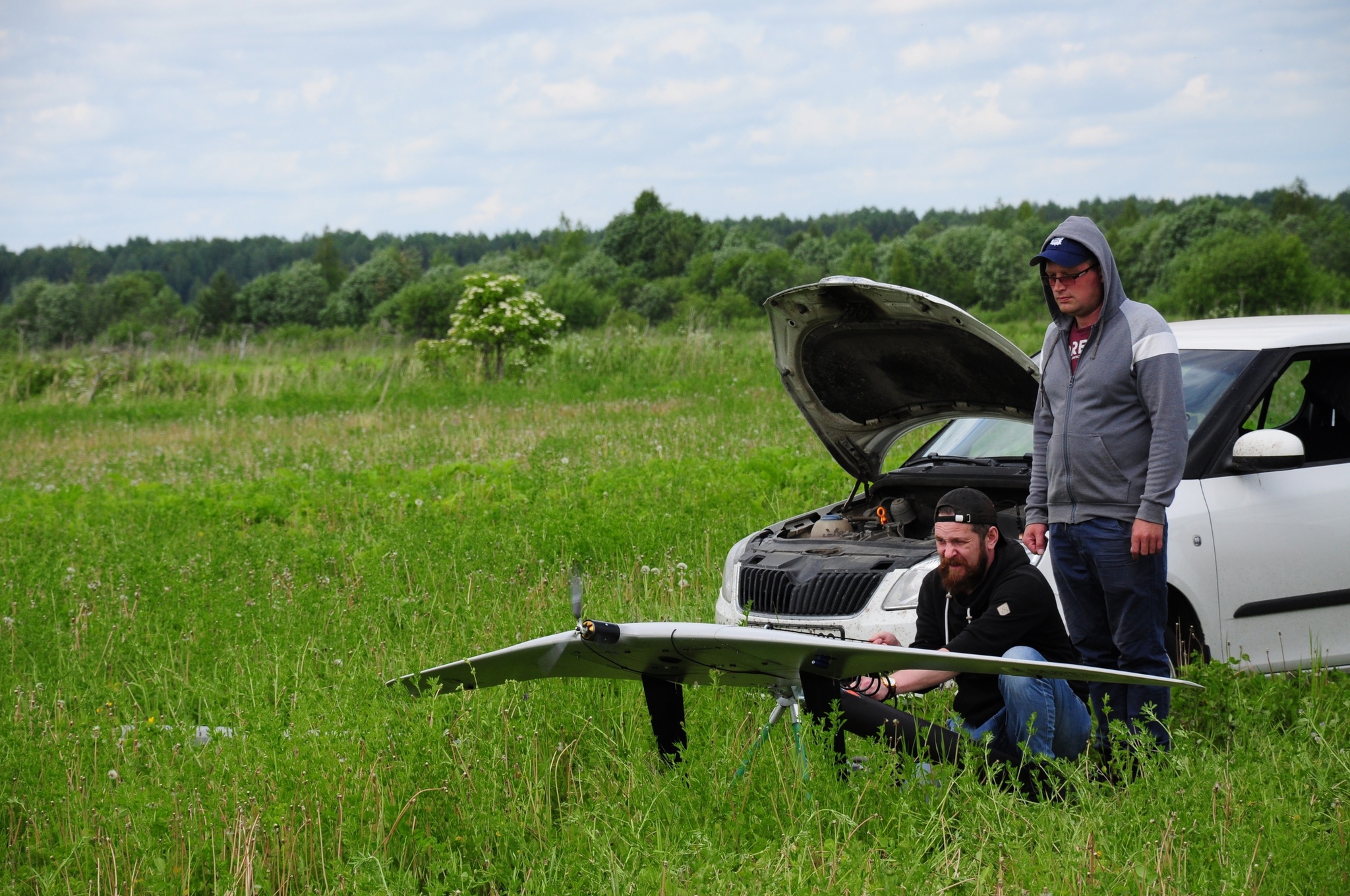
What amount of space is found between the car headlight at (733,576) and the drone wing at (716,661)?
5.20ft

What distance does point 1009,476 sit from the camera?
527 centimetres

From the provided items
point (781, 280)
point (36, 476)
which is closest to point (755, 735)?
point (36, 476)

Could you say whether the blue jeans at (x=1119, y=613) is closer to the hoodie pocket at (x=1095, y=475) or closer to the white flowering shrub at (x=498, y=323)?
the hoodie pocket at (x=1095, y=475)

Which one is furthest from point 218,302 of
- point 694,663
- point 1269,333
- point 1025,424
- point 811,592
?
point 694,663

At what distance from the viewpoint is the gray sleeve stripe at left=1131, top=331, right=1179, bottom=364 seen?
4.06 m

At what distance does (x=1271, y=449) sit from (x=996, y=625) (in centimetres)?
153

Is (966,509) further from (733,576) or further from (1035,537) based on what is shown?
(733,576)

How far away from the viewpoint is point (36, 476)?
520 inches

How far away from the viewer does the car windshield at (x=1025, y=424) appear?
16.3 ft

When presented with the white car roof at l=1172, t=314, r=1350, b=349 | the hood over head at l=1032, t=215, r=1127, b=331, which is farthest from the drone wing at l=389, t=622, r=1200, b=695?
the white car roof at l=1172, t=314, r=1350, b=349

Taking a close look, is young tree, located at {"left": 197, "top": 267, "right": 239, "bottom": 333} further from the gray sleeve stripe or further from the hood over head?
the gray sleeve stripe

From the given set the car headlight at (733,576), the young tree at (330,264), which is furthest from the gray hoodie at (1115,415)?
the young tree at (330,264)

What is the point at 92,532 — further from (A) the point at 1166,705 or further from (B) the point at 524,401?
(B) the point at 524,401

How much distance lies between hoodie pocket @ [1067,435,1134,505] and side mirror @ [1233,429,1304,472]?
74cm
